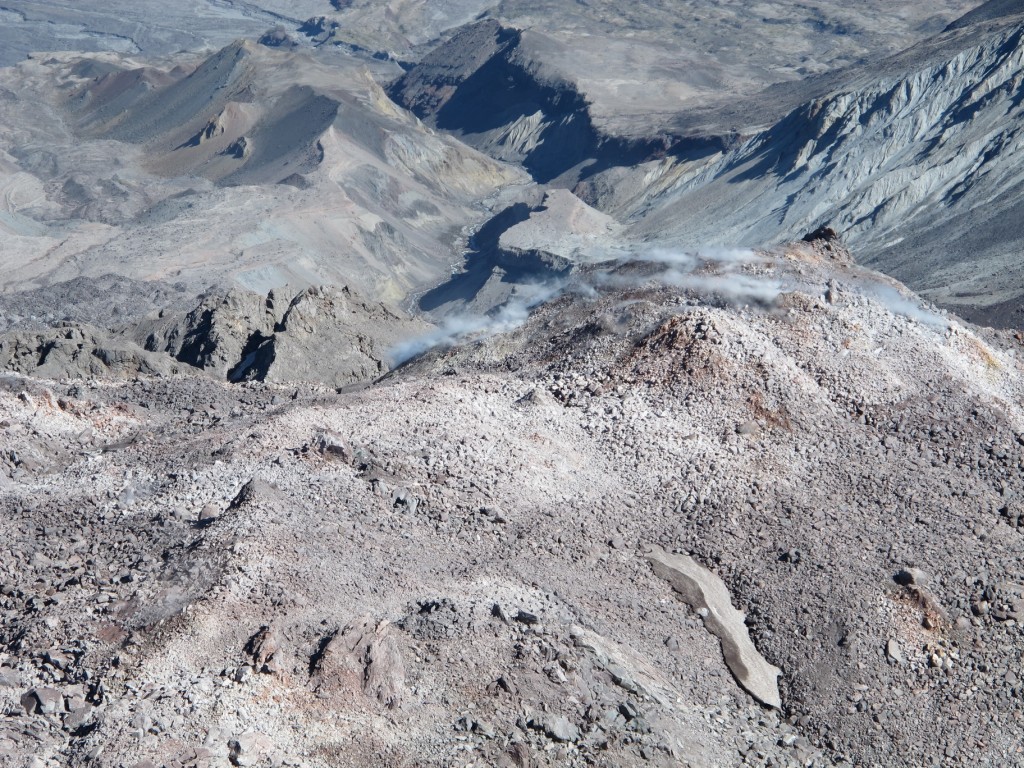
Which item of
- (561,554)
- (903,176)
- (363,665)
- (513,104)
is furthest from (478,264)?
(363,665)

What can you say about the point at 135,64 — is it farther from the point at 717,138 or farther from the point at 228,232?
the point at 717,138

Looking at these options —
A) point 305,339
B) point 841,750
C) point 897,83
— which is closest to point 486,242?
point 897,83

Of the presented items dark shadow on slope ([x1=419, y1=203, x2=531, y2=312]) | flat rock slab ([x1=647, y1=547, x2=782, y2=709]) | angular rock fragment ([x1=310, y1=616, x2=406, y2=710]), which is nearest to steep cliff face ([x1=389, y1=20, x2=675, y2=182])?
dark shadow on slope ([x1=419, y1=203, x2=531, y2=312])

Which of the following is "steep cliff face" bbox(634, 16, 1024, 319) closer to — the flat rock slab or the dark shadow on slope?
the dark shadow on slope

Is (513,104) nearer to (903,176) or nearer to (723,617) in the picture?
(903,176)

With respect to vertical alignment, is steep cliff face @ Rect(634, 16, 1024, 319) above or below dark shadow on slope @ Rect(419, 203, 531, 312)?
above

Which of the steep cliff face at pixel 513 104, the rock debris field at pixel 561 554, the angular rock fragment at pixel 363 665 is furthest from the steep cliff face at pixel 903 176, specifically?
the angular rock fragment at pixel 363 665

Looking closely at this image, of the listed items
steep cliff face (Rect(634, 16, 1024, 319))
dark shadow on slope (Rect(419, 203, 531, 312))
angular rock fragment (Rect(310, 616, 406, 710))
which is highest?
angular rock fragment (Rect(310, 616, 406, 710))
